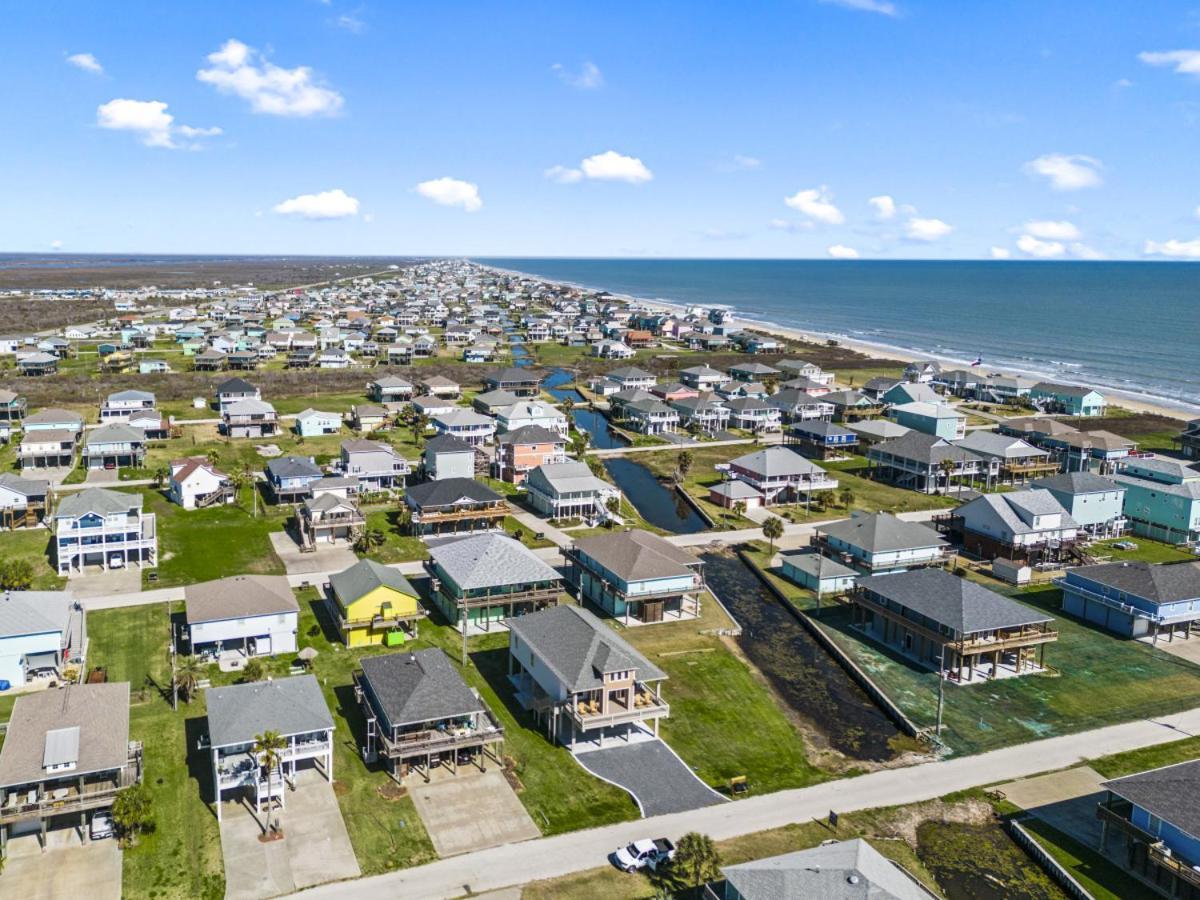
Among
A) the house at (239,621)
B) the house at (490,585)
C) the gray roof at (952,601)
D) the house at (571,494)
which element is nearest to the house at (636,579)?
the house at (490,585)

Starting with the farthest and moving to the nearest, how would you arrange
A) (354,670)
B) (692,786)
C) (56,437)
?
(56,437), (354,670), (692,786)

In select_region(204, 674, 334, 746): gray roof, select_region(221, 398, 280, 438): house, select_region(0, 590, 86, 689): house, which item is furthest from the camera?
select_region(221, 398, 280, 438): house

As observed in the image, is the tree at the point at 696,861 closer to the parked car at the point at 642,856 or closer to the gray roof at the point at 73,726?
the parked car at the point at 642,856

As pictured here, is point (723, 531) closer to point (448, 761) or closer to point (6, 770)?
point (448, 761)

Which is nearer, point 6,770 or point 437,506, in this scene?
point 6,770

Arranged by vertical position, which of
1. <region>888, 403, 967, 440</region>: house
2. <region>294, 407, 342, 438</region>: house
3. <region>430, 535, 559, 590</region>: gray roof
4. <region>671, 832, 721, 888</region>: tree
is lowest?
<region>671, 832, 721, 888</region>: tree

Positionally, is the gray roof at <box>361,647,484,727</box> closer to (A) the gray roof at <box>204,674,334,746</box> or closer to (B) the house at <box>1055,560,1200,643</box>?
(A) the gray roof at <box>204,674,334,746</box>

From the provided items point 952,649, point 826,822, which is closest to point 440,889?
point 826,822

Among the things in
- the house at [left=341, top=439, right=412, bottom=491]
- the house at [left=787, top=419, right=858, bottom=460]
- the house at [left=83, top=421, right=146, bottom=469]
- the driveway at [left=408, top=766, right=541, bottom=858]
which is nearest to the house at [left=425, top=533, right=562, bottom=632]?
the driveway at [left=408, top=766, right=541, bottom=858]

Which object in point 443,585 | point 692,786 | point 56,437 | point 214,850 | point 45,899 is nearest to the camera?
point 45,899
